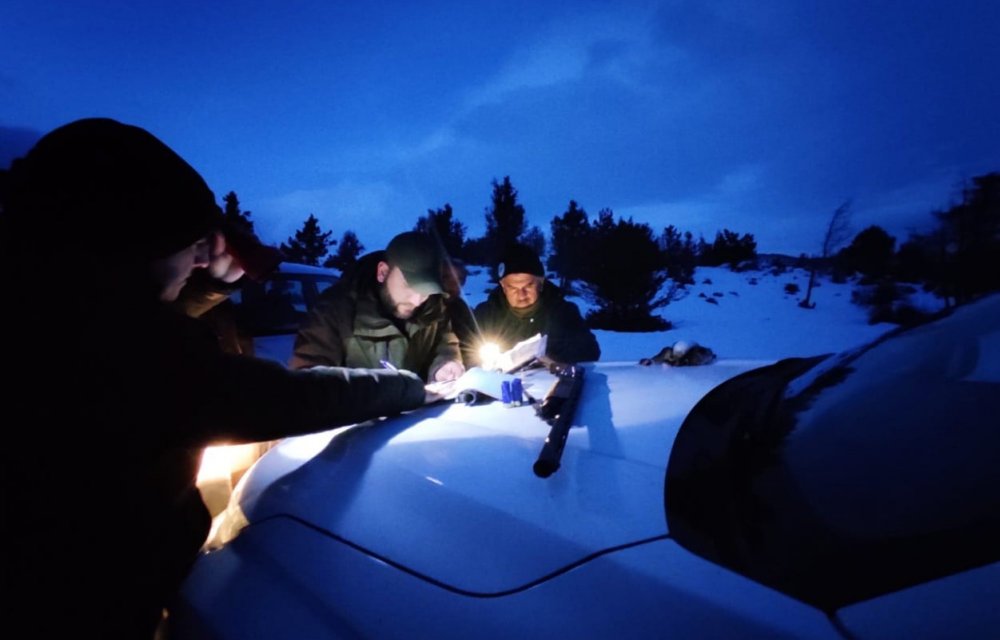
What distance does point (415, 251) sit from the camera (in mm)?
2750

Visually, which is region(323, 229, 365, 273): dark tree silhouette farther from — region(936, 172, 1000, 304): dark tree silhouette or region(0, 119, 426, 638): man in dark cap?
region(0, 119, 426, 638): man in dark cap

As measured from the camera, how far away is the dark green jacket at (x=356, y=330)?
9.37ft

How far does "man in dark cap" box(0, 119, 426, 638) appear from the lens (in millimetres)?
935

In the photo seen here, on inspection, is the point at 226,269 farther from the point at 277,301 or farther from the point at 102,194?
the point at 277,301

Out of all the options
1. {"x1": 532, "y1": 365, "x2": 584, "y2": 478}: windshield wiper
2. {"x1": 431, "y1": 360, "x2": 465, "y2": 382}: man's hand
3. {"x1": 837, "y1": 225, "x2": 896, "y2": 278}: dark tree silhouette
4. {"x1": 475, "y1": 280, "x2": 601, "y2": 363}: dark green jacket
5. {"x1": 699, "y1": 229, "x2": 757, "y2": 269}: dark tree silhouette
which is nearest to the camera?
{"x1": 532, "y1": 365, "x2": 584, "y2": 478}: windshield wiper

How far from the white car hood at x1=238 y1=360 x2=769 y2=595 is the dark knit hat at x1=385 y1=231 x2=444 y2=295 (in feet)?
3.81

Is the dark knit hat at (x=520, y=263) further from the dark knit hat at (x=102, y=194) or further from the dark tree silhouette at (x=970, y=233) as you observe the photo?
the dark tree silhouette at (x=970, y=233)

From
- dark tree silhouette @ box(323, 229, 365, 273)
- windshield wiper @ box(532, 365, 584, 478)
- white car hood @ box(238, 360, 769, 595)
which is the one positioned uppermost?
dark tree silhouette @ box(323, 229, 365, 273)

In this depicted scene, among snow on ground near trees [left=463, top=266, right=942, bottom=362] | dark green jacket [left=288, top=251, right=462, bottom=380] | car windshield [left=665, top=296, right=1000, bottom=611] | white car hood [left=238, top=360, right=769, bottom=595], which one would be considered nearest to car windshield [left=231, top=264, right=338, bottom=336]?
dark green jacket [left=288, top=251, right=462, bottom=380]

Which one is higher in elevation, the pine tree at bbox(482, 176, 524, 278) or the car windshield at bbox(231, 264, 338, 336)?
the pine tree at bbox(482, 176, 524, 278)

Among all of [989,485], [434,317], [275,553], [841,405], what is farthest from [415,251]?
[989,485]

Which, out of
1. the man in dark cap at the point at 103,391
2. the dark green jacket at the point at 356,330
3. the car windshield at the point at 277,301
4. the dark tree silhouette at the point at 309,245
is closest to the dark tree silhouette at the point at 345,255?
the dark tree silhouette at the point at 309,245

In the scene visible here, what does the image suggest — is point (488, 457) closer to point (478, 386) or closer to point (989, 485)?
point (478, 386)

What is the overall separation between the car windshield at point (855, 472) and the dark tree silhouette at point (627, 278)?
34.4 feet
